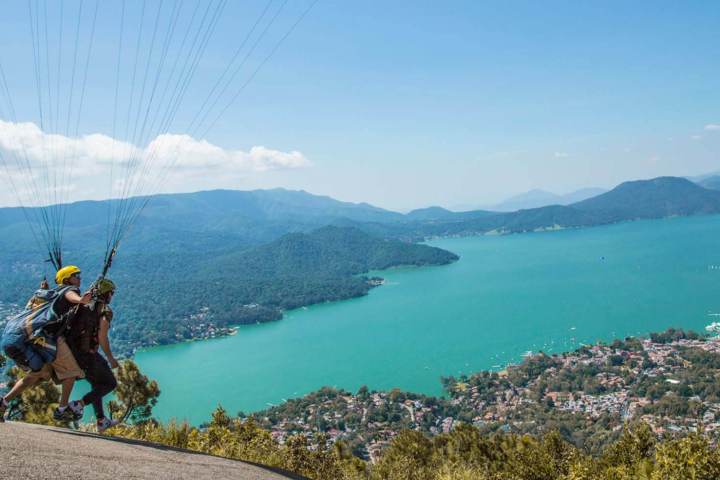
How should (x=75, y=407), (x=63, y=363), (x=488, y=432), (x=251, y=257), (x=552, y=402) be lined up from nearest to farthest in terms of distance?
1. (x=63, y=363)
2. (x=75, y=407)
3. (x=488, y=432)
4. (x=552, y=402)
5. (x=251, y=257)

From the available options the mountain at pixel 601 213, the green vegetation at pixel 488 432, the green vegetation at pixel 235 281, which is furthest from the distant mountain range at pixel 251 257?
the green vegetation at pixel 488 432

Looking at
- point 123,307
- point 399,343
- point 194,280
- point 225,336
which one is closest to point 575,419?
point 399,343

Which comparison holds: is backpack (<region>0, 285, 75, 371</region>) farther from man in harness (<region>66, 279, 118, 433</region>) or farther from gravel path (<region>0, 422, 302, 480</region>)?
gravel path (<region>0, 422, 302, 480</region>)

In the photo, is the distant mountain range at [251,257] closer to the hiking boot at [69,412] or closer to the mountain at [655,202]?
the mountain at [655,202]

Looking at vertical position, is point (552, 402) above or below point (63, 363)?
below

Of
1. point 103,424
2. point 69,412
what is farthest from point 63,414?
point 103,424

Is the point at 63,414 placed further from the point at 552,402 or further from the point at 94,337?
the point at 552,402
